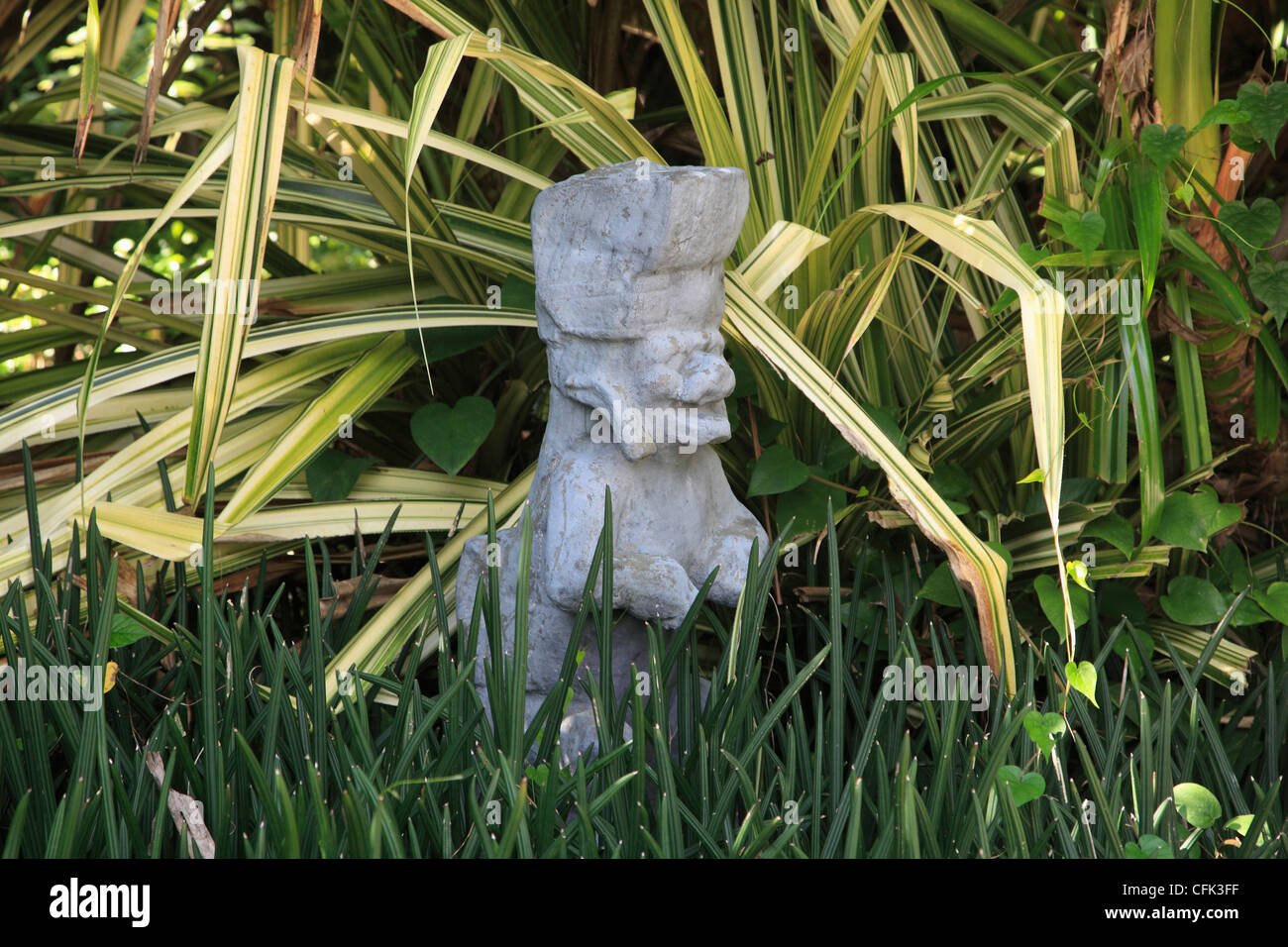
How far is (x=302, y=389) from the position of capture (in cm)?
217

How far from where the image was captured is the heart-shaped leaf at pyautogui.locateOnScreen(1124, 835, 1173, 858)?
1312 millimetres

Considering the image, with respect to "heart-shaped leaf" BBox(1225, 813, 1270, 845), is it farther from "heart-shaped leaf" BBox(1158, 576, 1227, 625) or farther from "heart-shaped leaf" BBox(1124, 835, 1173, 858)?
"heart-shaped leaf" BBox(1158, 576, 1227, 625)

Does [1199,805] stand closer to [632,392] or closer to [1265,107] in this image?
[632,392]

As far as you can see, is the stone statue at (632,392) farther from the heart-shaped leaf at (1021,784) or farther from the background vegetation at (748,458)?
the heart-shaped leaf at (1021,784)

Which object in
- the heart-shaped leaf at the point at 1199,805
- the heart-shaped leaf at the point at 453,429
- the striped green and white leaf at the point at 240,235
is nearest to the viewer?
the heart-shaped leaf at the point at 1199,805

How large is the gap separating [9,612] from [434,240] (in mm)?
837

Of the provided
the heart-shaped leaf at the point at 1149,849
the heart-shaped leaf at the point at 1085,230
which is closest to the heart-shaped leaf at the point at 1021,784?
the heart-shaped leaf at the point at 1149,849

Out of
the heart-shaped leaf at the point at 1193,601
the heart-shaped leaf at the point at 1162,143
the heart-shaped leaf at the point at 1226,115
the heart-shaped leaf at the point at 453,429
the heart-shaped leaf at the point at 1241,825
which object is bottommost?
the heart-shaped leaf at the point at 1241,825

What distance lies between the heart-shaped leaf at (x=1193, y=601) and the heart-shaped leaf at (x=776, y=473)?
2.00ft

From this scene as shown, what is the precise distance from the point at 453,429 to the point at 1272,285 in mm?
1285

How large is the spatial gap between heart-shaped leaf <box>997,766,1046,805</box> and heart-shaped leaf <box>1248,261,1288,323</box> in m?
0.90

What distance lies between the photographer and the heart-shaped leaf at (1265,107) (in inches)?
68.3

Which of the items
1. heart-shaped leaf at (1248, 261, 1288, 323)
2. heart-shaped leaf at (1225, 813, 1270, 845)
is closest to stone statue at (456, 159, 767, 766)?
heart-shaped leaf at (1225, 813, 1270, 845)

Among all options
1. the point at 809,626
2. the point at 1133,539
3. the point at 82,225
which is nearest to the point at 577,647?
the point at 809,626
